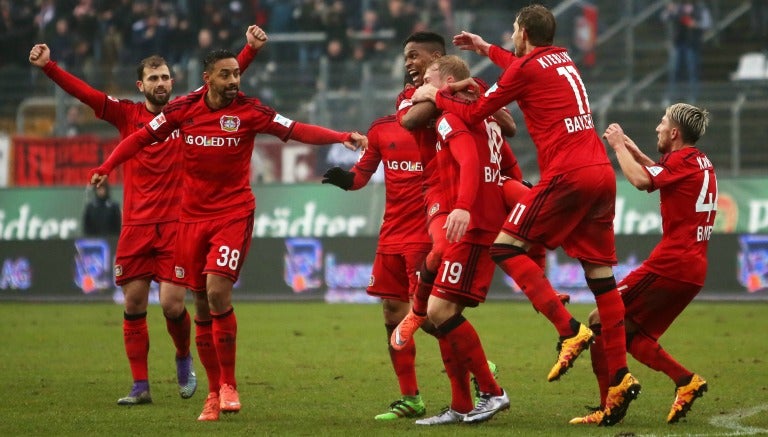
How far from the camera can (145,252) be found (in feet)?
35.3

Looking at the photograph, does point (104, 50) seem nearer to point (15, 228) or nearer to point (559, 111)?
point (15, 228)

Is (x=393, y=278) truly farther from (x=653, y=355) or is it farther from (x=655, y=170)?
(x=655, y=170)

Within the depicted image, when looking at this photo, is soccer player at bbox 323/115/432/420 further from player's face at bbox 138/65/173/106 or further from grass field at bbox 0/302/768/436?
player's face at bbox 138/65/173/106

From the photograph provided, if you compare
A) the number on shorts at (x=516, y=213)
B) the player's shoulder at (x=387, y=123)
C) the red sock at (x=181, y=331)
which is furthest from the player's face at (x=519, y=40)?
the red sock at (x=181, y=331)

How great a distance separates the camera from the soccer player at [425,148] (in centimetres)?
Result: 881

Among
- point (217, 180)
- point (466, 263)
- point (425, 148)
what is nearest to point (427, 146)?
point (425, 148)

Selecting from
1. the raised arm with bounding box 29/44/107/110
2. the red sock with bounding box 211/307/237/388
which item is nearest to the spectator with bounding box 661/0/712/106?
the raised arm with bounding box 29/44/107/110

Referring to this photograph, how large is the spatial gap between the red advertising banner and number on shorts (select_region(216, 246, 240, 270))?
1436 cm

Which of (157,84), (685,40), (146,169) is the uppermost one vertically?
(685,40)

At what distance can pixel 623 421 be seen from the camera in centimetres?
874

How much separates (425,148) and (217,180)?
152 cm

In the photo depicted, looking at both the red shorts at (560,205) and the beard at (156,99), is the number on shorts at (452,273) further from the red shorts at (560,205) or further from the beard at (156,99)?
the beard at (156,99)

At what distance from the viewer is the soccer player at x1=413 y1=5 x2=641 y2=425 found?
324 inches

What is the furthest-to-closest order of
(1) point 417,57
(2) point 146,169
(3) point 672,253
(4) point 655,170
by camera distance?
(2) point 146,169 < (1) point 417,57 < (3) point 672,253 < (4) point 655,170
